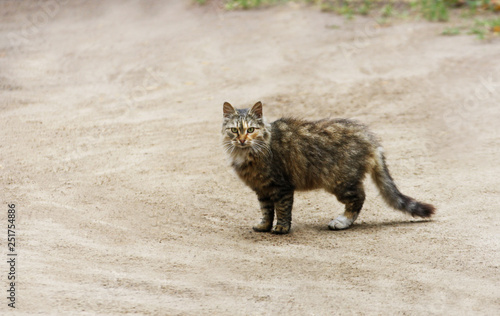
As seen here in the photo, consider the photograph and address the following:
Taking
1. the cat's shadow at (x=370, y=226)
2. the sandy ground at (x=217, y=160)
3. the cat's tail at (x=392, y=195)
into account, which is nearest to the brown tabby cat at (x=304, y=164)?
the cat's tail at (x=392, y=195)

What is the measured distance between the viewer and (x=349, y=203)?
6.59 meters

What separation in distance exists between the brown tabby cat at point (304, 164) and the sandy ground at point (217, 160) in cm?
25

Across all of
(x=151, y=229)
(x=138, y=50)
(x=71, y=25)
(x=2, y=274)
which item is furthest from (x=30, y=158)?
(x=71, y=25)

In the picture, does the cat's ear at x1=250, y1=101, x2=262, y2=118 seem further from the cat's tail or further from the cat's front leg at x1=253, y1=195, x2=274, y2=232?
the cat's tail

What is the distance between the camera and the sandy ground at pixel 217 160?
495cm

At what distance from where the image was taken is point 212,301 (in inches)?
185

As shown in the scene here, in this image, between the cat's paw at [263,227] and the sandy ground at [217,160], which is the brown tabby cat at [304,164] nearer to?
the cat's paw at [263,227]

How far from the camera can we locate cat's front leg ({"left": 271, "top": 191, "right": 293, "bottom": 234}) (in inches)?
254

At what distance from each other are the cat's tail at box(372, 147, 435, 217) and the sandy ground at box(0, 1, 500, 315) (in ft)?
0.58

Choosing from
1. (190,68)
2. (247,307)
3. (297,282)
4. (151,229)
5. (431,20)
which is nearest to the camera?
(247,307)

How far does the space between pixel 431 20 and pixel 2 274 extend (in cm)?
1142

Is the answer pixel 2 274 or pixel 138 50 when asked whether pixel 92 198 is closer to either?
pixel 2 274

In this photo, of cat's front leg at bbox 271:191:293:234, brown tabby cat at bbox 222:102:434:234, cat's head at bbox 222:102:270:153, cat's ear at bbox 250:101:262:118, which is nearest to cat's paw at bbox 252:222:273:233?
brown tabby cat at bbox 222:102:434:234

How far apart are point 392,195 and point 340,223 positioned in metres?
0.65
